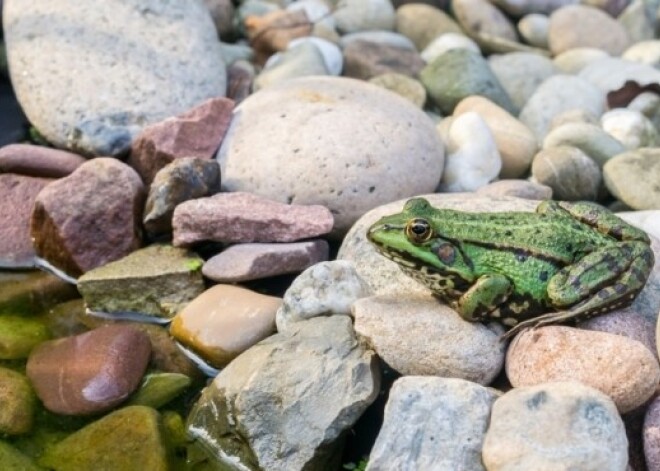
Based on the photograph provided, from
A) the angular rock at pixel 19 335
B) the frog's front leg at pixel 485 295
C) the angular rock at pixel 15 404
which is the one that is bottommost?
the angular rock at pixel 19 335

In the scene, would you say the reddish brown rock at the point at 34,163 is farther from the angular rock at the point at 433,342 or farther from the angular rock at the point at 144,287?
the angular rock at the point at 433,342

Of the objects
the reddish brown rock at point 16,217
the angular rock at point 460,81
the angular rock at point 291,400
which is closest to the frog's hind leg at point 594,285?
the angular rock at point 291,400

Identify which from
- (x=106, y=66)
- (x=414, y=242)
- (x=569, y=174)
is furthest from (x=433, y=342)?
(x=106, y=66)

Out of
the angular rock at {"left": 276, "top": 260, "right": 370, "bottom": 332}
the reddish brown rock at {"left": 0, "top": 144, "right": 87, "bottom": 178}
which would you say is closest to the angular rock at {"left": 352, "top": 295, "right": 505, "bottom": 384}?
the angular rock at {"left": 276, "top": 260, "right": 370, "bottom": 332}

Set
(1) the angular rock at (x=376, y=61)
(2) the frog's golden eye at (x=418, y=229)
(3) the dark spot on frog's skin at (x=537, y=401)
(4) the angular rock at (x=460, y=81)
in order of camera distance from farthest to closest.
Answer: (1) the angular rock at (x=376, y=61) → (4) the angular rock at (x=460, y=81) → (2) the frog's golden eye at (x=418, y=229) → (3) the dark spot on frog's skin at (x=537, y=401)

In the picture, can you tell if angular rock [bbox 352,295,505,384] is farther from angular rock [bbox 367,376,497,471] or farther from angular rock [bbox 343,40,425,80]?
angular rock [bbox 343,40,425,80]

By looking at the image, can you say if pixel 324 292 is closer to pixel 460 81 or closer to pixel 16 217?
pixel 16 217
